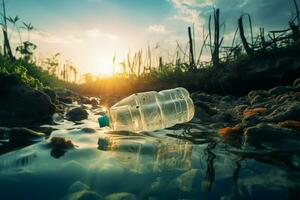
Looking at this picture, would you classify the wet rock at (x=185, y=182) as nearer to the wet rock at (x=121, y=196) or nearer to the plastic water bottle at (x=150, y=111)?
the wet rock at (x=121, y=196)

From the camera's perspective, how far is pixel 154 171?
5.73 ft

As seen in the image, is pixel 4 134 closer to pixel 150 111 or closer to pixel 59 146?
pixel 59 146

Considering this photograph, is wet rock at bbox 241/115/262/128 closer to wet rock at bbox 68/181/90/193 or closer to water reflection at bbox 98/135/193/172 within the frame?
water reflection at bbox 98/135/193/172


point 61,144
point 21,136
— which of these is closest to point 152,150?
point 61,144

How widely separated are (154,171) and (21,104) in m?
3.23

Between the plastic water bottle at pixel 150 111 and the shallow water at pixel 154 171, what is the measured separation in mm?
1312

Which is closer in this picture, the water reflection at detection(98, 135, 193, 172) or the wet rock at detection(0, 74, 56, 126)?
the water reflection at detection(98, 135, 193, 172)

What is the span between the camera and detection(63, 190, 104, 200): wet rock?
54.2 inches

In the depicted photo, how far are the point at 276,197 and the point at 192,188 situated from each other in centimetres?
37

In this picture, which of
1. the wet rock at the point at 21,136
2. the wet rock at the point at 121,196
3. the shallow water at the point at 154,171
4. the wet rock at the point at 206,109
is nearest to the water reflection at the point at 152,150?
the shallow water at the point at 154,171

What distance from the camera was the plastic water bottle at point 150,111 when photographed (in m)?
3.82

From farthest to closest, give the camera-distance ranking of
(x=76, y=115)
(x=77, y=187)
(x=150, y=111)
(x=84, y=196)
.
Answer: (x=76, y=115), (x=150, y=111), (x=77, y=187), (x=84, y=196)

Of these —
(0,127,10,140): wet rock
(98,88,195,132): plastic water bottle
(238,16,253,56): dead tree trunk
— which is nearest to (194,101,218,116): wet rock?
(98,88,195,132): plastic water bottle

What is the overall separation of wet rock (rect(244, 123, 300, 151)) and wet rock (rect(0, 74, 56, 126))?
2.91m
